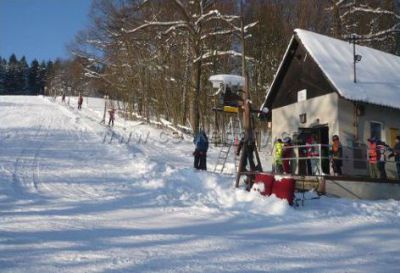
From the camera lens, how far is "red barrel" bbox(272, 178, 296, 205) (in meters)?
11.1

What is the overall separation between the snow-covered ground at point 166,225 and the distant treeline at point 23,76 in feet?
329

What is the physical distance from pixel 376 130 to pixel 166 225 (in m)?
11.7

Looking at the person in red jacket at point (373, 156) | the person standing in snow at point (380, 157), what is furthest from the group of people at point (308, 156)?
the person standing in snow at point (380, 157)

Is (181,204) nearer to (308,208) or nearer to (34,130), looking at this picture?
(308,208)

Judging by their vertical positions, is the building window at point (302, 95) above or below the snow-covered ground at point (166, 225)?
above

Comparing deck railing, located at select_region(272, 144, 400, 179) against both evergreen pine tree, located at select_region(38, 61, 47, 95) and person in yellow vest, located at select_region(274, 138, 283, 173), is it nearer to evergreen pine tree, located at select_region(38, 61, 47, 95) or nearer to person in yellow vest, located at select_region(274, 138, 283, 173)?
person in yellow vest, located at select_region(274, 138, 283, 173)

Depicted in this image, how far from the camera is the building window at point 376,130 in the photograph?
56.8 ft

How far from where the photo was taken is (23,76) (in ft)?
380

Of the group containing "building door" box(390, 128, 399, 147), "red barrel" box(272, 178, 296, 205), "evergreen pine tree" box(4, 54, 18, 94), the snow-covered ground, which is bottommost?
the snow-covered ground

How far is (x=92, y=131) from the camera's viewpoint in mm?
28750

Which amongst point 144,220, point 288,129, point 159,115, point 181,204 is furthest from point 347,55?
point 159,115

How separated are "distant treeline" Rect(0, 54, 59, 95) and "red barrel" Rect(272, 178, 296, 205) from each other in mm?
103170

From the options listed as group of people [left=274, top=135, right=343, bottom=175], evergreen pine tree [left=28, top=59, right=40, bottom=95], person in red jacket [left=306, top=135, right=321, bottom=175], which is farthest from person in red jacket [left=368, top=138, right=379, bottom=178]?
evergreen pine tree [left=28, top=59, right=40, bottom=95]

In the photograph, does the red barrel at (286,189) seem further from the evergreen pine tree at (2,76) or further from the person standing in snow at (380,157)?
the evergreen pine tree at (2,76)
